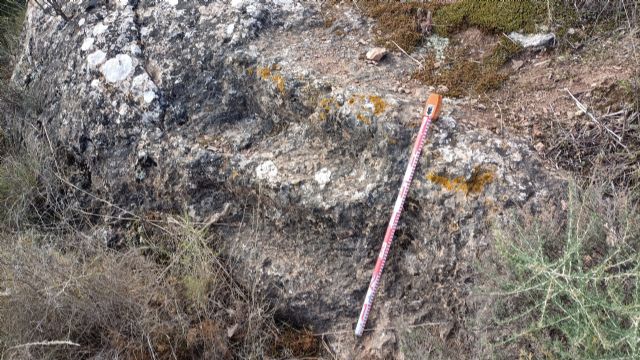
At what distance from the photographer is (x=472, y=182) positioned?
8.54 ft

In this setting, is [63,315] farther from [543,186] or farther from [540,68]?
[540,68]

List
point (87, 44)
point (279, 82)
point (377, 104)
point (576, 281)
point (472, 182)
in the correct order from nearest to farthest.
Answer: point (576, 281) → point (472, 182) → point (377, 104) → point (279, 82) → point (87, 44)

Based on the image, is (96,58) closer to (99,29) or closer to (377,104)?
(99,29)

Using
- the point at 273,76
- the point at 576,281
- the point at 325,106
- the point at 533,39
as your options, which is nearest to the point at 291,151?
the point at 325,106

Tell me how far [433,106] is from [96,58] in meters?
1.84

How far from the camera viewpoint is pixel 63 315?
9.07 feet

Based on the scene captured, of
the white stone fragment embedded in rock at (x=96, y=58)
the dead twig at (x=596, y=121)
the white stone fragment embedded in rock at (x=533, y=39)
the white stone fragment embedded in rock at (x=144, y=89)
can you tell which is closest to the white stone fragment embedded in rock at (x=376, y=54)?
the white stone fragment embedded in rock at (x=533, y=39)

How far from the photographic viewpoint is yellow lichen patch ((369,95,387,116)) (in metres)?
2.82

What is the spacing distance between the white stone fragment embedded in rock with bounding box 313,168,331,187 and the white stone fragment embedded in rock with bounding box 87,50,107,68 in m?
1.39

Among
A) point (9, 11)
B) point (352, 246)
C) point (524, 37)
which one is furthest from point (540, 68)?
point (9, 11)

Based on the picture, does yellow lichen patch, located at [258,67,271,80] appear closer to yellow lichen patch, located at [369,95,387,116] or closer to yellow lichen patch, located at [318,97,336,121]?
yellow lichen patch, located at [318,97,336,121]

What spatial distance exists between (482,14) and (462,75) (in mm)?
366

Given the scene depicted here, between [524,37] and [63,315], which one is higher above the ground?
[524,37]

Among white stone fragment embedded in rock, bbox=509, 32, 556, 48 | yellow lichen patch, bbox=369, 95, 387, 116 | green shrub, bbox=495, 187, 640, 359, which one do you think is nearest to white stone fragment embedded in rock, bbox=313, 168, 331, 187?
yellow lichen patch, bbox=369, 95, 387, 116
